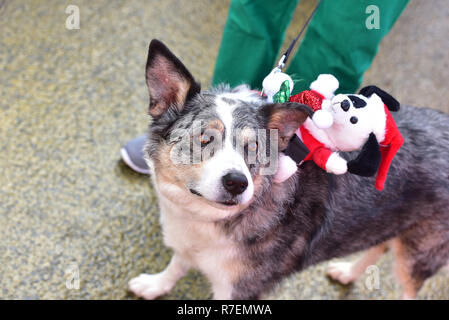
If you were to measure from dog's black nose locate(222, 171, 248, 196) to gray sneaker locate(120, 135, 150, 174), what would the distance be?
100 centimetres

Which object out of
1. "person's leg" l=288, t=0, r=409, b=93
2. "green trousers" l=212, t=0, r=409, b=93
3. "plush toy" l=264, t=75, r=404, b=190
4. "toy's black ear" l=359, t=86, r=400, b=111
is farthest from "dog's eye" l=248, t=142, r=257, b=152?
"person's leg" l=288, t=0, r=409, b=93

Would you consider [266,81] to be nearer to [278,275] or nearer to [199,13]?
[278,275]

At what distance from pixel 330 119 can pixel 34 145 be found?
1.54 meters

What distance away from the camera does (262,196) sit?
1390mm

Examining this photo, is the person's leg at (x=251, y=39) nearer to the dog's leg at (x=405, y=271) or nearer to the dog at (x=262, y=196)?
the dog at (x=262, y=196)

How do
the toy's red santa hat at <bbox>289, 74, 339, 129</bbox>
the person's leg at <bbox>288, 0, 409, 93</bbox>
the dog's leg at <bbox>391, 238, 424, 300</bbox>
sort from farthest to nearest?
the dog's leg at <bbox>391, 238, 424, 300</bbox> < the person's leg at <bbox>288, 0, 409, 93</bbox> < the toy's red santa hat at <bbox>289, 74, 339, 129</bbox>

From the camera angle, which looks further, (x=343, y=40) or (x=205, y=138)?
(x=343, y=40)

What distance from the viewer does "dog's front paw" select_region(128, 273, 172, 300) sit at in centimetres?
179

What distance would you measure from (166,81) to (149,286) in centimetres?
91

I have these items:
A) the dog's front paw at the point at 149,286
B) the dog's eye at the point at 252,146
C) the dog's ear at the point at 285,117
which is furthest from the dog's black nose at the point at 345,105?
the dog's front paw at the point at 149,286

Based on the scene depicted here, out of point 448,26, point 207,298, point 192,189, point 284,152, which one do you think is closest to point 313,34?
point 284,152

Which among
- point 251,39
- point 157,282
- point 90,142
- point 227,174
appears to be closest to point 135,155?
point 90,142

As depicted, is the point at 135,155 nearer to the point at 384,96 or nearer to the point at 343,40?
the point at 343,40

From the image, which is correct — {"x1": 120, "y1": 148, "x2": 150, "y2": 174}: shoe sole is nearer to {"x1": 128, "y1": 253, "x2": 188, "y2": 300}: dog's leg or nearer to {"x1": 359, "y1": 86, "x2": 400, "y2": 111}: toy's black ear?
{"x1": 128, "y1": 253, "x2": 188, "y2": 300}: dog's leg
